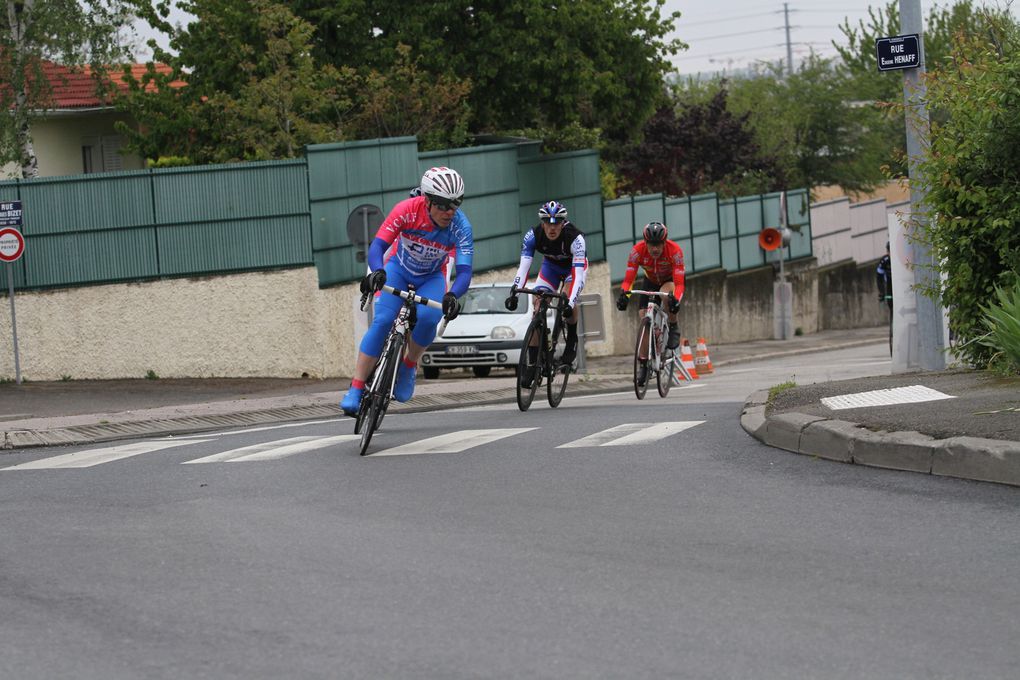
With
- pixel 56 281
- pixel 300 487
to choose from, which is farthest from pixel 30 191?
pixel 300 487

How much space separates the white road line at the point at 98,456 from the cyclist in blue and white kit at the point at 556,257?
3672 millimetres

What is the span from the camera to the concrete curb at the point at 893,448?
8.91 m

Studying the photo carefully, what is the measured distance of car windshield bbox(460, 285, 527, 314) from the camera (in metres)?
26.2

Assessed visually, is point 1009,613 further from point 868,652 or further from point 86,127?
point 86,127

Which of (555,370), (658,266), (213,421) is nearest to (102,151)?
(213,421)

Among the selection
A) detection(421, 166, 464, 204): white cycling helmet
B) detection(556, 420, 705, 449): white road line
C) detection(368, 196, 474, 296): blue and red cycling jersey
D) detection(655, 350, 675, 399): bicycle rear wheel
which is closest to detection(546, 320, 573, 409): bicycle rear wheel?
detection(655, 350, 675, 399): bicycle rear wheel

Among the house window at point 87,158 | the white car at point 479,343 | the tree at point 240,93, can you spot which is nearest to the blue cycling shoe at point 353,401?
the white car at point 479,343

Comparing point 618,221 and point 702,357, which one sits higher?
point 618,221

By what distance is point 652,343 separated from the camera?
57.6 ft

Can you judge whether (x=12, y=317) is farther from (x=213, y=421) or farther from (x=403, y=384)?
(x=403, y=384)

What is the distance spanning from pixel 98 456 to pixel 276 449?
1.30 meters

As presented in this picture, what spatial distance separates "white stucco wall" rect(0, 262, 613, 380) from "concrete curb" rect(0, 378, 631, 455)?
19.5 ft

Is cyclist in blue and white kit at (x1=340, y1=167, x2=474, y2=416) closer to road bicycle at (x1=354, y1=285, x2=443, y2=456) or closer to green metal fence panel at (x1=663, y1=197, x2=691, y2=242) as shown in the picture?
road bicycle at (x1=354, y1=285, x2=443, y2=456)

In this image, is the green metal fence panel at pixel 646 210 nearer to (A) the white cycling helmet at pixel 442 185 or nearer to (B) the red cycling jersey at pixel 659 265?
(B) the red cycling jersey at pixel 659 265
